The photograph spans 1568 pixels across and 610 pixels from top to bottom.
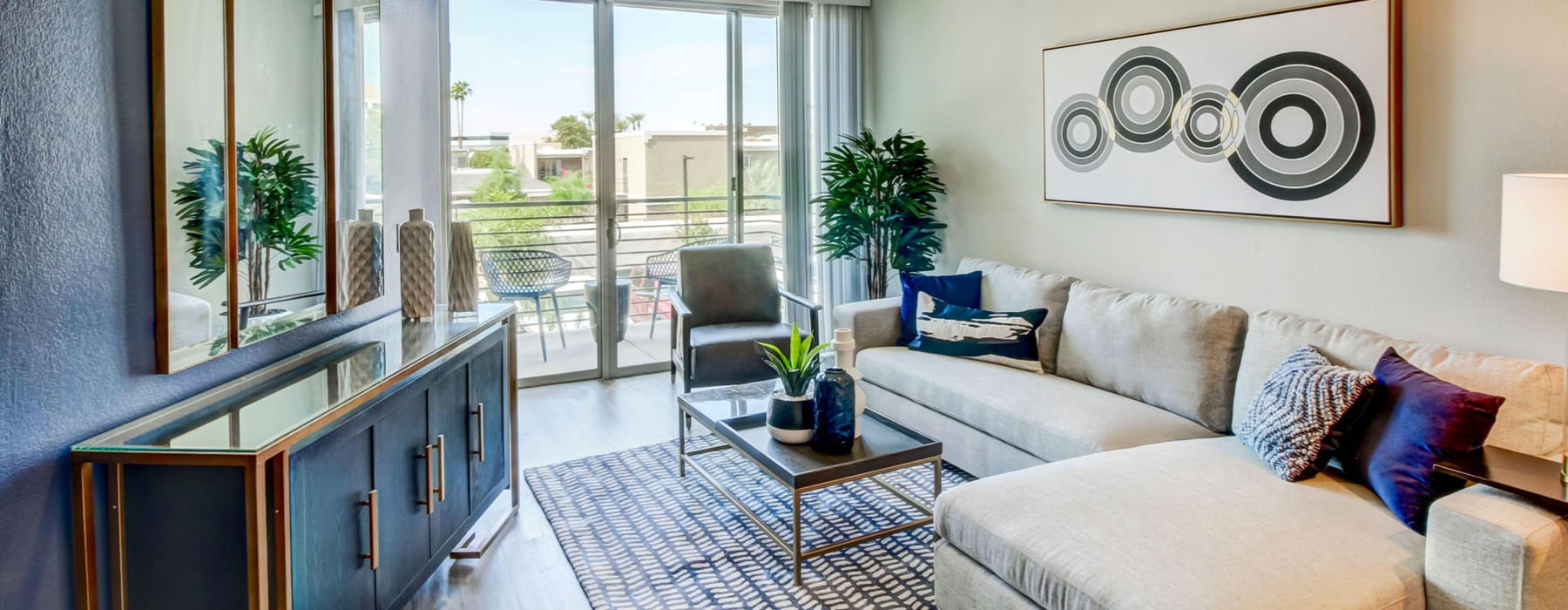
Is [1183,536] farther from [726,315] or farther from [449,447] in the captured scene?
[726,315]

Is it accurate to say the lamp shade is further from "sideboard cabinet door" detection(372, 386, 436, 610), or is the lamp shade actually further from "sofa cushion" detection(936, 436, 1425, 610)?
"sideboard cabinet door" detection(372, 386, 436, 610)

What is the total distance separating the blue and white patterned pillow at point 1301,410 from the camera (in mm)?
2408

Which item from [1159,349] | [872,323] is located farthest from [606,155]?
[1159,349]

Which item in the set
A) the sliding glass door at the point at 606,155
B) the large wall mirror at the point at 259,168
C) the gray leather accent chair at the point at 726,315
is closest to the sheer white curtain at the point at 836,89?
the sliding glass door at the point at 606,155

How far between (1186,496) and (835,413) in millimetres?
999

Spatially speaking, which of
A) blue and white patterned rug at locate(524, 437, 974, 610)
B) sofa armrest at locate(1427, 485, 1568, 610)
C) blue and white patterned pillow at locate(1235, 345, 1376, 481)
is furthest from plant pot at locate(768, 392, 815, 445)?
sofa armrest at locate(1427, 485, 1568, 610)

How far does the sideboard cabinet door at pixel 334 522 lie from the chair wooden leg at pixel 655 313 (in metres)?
3.28

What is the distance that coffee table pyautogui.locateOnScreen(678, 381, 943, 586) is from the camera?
272 centimetres

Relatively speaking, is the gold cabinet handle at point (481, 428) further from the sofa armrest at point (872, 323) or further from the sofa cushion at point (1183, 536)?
the sofa armrest at point (872, 323)

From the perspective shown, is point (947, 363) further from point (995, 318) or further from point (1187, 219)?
point (1187, 219)

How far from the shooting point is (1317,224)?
10.4 ft

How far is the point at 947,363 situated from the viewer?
12.7ft

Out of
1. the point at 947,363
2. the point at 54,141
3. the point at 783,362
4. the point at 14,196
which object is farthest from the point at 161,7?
the point at 947,363

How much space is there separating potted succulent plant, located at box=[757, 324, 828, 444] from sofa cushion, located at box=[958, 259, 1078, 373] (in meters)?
1.24
